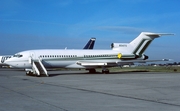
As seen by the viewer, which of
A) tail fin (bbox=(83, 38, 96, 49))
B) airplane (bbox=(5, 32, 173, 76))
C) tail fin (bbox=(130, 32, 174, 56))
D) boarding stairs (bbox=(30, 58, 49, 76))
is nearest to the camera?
boarding stairs (bbox=(30, 58, 49, 76))

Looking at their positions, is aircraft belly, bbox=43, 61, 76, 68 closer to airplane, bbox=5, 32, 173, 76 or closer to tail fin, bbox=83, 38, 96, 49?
airplane, bbox=5, 32, 173, 76

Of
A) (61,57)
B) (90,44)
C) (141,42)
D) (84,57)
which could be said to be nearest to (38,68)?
(61,57)

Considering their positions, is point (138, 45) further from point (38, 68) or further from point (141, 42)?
point (38, 68)

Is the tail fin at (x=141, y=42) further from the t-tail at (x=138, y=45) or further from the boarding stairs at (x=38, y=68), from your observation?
the boarding stairs at (x=38, y=68)

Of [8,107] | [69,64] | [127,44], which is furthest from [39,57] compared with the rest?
[8,107]

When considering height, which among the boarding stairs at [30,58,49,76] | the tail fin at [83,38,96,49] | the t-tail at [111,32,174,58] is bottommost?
the boarding stairs at [30,58,49,76]

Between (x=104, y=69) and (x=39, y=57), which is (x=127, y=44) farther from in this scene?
(x=39, y=57)

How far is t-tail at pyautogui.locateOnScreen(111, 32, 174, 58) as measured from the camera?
125 ft

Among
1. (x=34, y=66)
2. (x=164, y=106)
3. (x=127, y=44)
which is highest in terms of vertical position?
(x=127, y=44)

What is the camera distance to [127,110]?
8516mm

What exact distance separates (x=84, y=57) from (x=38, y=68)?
720 centimetres

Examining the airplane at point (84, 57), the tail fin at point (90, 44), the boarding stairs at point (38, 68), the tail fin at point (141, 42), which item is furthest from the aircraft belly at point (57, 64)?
the tail fin at point (90, 44)

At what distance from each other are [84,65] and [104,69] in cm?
324

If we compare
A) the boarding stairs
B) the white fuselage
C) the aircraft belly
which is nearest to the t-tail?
the white fuselage
